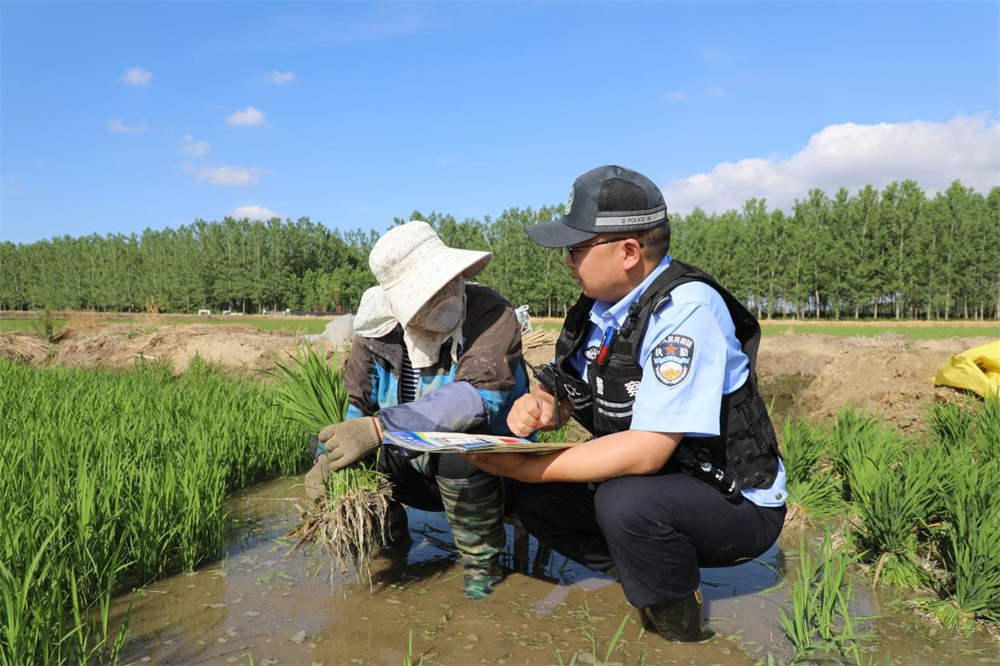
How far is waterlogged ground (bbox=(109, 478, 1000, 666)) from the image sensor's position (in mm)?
1990

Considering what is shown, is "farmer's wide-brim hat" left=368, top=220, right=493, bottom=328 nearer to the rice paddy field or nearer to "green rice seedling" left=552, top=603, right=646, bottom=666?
the rice paddy field

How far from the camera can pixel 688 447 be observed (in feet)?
6.55

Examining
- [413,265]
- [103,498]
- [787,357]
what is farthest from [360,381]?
[787,357]

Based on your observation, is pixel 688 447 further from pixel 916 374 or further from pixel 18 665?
pixel 916 374

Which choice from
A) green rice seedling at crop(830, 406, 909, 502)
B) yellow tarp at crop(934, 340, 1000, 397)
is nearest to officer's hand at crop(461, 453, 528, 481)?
green rice seedling at crop(830, 406, 909, 502)

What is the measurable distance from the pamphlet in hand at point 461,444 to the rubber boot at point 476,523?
0.41m

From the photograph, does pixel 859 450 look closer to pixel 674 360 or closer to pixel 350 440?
pixel 674 360

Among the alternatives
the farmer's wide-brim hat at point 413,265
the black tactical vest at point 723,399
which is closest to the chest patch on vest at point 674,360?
the black tactical vest at point 723,399

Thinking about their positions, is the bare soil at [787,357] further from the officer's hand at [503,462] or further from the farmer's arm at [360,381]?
the officer's hand at [503,462]

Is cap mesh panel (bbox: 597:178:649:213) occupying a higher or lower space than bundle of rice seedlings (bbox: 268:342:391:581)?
higher

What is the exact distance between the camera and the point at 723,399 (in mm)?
1999

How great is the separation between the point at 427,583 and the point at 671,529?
104 centimetres

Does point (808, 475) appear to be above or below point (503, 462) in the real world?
below

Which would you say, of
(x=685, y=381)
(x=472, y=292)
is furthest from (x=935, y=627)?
(x=472, y=292)
